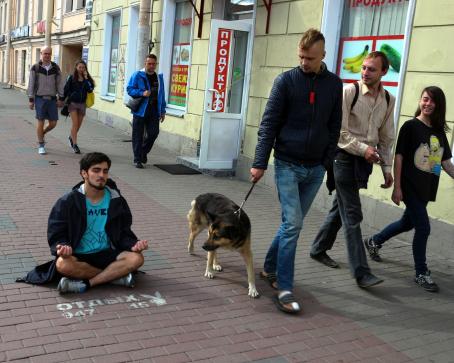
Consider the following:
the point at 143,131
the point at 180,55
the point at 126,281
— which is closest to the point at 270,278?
the point at 126,281

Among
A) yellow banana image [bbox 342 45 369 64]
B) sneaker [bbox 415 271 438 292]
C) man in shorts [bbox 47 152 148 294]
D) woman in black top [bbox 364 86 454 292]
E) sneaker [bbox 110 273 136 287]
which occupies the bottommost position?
sneaker [bbox 110 273 136 287]

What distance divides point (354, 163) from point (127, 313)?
220cm

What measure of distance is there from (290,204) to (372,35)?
154 inches

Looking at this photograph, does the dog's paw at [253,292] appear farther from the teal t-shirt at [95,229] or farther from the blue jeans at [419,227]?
the blue jeans at [419,227]

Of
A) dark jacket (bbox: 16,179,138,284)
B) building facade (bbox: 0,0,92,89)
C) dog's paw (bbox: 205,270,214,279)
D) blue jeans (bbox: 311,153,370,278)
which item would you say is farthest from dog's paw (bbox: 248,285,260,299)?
building facade (bbox: 0,0,92,89)

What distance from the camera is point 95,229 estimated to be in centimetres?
412

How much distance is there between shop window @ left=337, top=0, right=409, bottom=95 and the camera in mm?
6473

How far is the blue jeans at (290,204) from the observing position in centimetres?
399

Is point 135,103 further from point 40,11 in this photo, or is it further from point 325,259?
point 40,11

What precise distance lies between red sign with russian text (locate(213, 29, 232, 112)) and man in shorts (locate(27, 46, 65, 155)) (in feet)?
A: 10.1

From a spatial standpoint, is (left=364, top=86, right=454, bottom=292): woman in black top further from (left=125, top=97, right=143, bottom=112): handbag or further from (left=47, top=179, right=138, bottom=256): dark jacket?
(left=125, top=97, right=143, bottom=112): handbag

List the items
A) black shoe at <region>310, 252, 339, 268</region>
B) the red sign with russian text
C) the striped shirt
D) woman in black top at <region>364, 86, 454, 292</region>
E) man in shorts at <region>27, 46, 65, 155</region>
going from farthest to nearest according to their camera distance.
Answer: man in shorts at <region>27, 46, 65, 155</region> → the red sign with russian text → black shoe at <region>310, 252, 339, 268</region> → woman in black top at <region>364, 86, 454, 292</region> → the striped shirt

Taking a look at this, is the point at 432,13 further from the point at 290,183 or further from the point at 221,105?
the point at 221,105

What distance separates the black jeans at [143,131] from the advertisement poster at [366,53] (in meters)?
3.67
